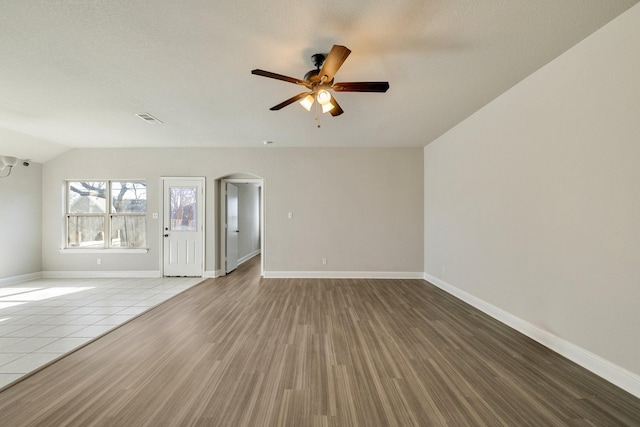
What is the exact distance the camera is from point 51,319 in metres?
3.19

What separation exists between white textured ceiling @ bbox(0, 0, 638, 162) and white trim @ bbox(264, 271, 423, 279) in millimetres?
3072

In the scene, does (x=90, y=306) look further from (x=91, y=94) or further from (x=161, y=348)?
(x=91, y=94)

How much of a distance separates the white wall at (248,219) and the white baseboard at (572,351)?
19.6ft

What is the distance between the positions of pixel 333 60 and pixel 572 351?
10.6 ft

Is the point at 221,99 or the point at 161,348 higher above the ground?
the point at 221,99

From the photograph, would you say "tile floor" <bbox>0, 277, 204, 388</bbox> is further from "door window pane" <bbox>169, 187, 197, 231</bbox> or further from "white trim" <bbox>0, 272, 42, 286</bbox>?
"door window pane" <bbox>169, 187, 197, 231</bbox>

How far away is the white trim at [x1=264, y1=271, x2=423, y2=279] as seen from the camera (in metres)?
5.42

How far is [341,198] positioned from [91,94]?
423cm

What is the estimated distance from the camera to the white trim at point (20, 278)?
191 inches

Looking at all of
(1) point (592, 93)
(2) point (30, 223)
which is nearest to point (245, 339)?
(1) point (592, 93)

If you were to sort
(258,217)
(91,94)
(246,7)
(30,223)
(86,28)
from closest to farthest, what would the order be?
(246,7) → (86,28) → (91,94) → (30,223) → (258,217)

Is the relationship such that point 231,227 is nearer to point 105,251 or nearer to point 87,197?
point 105,251

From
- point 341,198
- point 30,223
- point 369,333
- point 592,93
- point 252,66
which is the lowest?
point 369,333

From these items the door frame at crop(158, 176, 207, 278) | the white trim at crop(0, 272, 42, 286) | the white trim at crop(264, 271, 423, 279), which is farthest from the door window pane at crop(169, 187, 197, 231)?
the white trim at crop(0, 272, 42, 286)
